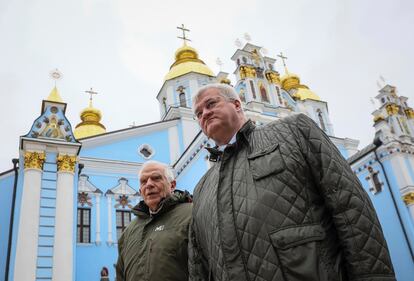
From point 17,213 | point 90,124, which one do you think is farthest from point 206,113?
point 90,124

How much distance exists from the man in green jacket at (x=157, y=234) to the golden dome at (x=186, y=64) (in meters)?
19.0

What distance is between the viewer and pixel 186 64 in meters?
23.5

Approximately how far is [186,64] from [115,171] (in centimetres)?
988

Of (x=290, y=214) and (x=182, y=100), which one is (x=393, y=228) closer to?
(x=182, y=100)

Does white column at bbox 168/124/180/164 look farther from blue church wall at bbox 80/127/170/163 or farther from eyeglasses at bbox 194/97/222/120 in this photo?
eyeglasses at bbox 194/97/222/120

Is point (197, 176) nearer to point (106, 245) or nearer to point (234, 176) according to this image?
point (106, 245)

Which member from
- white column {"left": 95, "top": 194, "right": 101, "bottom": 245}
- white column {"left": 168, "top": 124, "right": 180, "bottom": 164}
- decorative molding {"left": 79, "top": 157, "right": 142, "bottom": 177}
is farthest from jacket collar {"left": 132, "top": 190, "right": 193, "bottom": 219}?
white column {"left": 168, "top": 124, "right": 180, "bottom": 164}

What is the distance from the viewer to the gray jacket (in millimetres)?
2064

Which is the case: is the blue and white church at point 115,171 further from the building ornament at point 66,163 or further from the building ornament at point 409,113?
the building ornament at point 409,113

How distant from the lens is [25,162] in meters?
10.8

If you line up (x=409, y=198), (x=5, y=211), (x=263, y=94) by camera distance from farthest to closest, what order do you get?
(x=263, y=94)
(x=409, y=198)
(x=5, y=211)

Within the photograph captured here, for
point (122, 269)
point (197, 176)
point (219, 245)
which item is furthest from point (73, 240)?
point (219, 245)

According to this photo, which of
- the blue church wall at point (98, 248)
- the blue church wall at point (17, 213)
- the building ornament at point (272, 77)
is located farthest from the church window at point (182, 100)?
the blue church wall at point (17, 213)

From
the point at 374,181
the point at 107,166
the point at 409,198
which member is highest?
the point at 107,166
